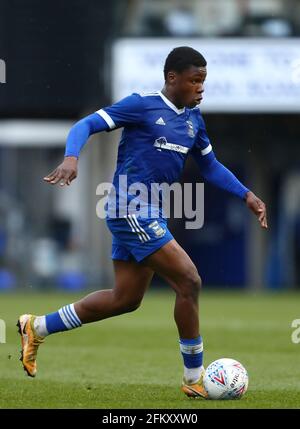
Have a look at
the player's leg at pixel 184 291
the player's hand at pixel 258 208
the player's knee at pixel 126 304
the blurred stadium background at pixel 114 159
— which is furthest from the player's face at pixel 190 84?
the blurred stadium background at pixel 114 159

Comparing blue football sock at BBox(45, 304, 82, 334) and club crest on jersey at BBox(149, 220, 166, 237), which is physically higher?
club crest on jersey at BBox(149, 220, 166, 237)

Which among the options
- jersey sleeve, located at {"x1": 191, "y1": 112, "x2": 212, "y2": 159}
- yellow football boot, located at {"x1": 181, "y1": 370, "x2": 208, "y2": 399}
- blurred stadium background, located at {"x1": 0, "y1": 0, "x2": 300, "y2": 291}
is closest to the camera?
yellow football boot, located at {"x1": 181, "y1": 370, "x2": 208, "y2": 399}

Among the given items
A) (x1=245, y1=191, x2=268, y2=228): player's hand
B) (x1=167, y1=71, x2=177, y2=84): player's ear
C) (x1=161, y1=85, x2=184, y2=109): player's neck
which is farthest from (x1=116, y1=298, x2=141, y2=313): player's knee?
(x1=167, y1=71, x2=177, y2=84): player's ear

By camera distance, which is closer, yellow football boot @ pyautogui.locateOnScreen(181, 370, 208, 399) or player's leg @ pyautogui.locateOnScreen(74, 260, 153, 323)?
yellow football boot @ pyautogui.locateOnScreen(181, 370, 208, 399)

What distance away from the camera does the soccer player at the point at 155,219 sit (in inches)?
314

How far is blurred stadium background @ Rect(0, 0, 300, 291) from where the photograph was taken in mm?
23078

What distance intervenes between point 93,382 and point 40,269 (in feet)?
58.1

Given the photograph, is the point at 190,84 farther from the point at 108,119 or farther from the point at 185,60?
the point at 108,119

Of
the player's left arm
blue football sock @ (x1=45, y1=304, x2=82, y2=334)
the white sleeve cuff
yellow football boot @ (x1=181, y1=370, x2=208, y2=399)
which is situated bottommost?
yellow football boot @ (x1=181, y1=370, x2=208, y2=399)

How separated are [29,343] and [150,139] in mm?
1728

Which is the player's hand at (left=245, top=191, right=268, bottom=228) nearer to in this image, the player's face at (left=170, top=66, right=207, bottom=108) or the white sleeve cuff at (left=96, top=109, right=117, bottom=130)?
the player's face at (left=170, top=66, right=207, bottom=108)

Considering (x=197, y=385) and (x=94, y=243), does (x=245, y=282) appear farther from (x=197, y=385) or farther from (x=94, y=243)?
(x=197, y=385)

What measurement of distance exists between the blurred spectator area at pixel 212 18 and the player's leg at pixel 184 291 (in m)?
15.8
